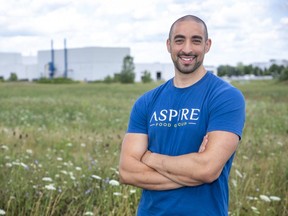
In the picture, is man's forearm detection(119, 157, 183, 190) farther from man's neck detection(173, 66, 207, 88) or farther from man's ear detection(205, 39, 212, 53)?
man's ear detection(205, 39, 212, 53)

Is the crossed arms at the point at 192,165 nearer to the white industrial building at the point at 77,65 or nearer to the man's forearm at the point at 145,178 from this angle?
the man's forearm at the point at 145,178

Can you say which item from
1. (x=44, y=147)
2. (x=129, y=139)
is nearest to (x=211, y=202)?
(x=129, y=139)

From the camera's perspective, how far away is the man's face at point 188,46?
330 cm

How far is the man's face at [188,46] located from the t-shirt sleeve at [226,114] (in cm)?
25

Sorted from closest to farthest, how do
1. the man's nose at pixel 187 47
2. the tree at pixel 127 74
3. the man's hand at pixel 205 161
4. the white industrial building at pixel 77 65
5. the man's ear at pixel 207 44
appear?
the man's hand at pixel 205 161 < the man's nose at pixel 187 47 < the man's ear at pixel 207 44 < the tree at pixel 127 74 < the white industrial building at pixel 77 65

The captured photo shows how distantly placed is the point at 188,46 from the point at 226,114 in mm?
452

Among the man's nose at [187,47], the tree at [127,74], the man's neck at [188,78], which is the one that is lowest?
the tree at [127,74]

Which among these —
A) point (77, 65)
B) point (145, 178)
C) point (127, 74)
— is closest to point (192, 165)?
point (145, 178)

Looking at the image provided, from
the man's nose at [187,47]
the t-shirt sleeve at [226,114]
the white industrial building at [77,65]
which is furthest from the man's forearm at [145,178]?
the white industrial building at [77,65]

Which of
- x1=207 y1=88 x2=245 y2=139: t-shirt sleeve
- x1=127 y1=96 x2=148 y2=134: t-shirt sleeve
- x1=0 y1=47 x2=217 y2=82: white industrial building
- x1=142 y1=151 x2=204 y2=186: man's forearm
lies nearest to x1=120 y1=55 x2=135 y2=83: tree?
x1=0 y1=47 x2=217 y2=82: white industrial building

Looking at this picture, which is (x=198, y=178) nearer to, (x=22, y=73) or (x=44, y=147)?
(x=44, y=147)

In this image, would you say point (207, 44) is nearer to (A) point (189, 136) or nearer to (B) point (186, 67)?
(B) point (186, 67)

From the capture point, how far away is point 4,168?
6555mm

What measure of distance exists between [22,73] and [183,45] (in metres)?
108
